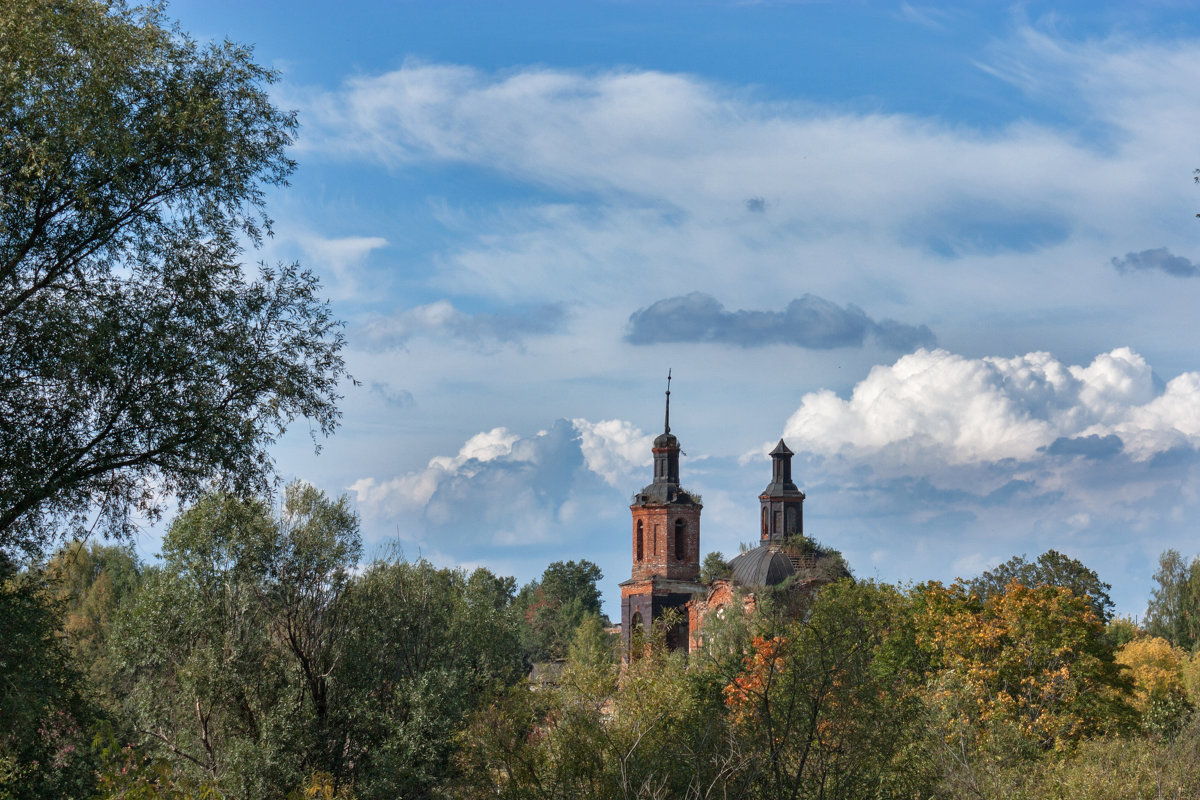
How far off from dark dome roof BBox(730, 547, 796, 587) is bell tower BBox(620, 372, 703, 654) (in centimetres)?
381

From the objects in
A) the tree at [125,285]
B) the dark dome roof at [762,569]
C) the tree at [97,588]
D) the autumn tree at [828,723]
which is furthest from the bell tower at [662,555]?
the tree at [125,285]

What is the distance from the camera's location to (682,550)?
2758 inches

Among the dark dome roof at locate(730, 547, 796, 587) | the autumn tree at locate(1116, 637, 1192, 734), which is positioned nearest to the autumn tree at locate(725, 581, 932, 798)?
the autumn tree at locate(1116, 637, 1192, 734)

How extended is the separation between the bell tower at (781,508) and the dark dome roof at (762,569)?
4.47m

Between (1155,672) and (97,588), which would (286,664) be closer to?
(97,588)

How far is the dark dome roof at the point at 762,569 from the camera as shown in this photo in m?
62.7

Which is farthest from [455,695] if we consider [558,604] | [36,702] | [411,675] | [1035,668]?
[558,604]

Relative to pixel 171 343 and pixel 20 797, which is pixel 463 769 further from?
pixel 171 343

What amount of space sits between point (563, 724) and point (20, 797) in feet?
31.1

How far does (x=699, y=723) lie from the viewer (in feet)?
79.8

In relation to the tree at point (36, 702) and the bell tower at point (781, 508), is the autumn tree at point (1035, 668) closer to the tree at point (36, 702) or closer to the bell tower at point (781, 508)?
the tree at point (36, 702)

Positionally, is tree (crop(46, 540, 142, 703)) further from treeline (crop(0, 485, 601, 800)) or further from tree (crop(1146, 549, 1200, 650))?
tree (crop(1146, 549, 1200, 650))

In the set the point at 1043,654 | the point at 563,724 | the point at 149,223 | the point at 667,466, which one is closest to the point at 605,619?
the point at 667,466

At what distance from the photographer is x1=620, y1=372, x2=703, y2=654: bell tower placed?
68.7 metres
